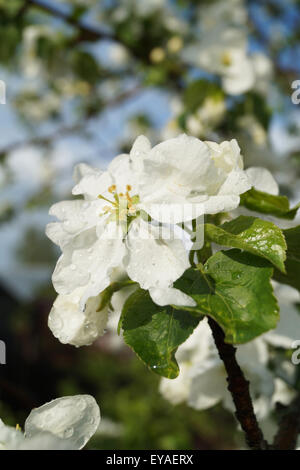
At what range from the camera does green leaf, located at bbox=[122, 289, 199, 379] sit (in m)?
0.49

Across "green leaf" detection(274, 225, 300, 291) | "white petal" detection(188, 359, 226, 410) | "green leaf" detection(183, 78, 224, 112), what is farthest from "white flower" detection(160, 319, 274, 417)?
"green leaf" detection(183, 78, 224, 112)

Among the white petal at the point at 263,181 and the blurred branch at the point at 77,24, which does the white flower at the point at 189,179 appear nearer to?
the white petal at the point at 263,181

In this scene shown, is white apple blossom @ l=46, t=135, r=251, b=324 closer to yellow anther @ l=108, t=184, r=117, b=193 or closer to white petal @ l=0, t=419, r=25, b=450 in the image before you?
yellow anther @ l=108, t=184, r=117, b=193

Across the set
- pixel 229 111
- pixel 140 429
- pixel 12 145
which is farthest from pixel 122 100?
pixel 140 429

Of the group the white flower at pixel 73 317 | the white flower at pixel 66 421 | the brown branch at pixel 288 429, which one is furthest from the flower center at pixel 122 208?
the brown branch at pixel 288 429

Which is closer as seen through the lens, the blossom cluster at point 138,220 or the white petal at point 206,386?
the blossom cluster at point 138,220

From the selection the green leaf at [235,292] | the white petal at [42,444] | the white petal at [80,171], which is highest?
the white petal at [80,171]

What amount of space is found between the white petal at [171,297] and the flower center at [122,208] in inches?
4.4

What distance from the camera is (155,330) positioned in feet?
1.69

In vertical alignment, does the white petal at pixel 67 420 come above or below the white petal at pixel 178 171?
below

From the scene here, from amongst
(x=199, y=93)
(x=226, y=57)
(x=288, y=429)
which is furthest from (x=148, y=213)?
(x=226, y=57)

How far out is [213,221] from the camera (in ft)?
2.07

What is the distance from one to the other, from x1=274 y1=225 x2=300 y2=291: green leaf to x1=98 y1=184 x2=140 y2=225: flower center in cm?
18

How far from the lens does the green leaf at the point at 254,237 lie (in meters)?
0.48
